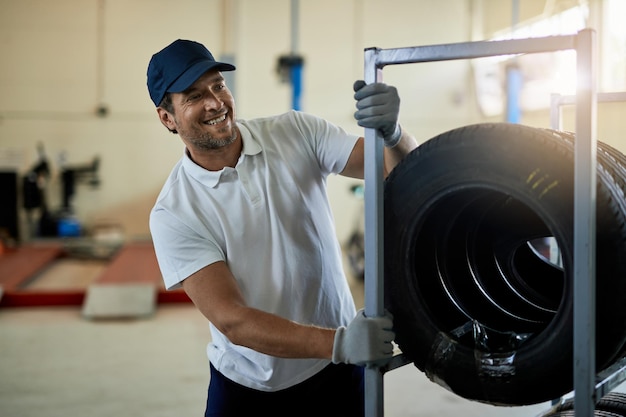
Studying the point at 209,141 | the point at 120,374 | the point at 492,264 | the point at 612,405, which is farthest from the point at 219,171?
the point at 120,374

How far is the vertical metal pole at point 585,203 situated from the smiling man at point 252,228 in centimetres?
54

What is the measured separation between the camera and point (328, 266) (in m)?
1.92

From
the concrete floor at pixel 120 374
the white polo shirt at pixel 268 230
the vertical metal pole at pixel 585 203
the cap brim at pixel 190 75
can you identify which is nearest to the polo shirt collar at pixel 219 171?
the white polo shirt at pixel 268 230

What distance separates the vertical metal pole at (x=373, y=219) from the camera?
1.38 m

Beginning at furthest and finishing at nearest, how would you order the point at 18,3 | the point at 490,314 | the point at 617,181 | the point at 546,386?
the point at 18,3, the point at 490,314, the point at 617,181, the point at 546,386

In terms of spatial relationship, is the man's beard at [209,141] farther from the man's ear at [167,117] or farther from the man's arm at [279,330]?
the man's arm at [279,330]

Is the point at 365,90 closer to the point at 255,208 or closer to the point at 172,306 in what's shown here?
the point at 255,208

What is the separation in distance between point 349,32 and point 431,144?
781cm

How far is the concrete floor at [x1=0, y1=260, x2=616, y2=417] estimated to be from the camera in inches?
134

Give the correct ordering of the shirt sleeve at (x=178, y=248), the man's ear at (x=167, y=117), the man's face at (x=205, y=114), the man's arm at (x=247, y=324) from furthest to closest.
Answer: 1. the man's ear at (x=167, y=117)
2. the man's face at (x=205, y=114)
3. the shirt sleeve at (x=178, y=248)
4. the man's arm at (x=247, y=324)

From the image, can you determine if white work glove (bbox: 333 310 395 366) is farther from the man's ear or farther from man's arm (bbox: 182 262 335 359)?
the man's ear

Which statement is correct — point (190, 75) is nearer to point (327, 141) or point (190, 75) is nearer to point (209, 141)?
point (209, 141)

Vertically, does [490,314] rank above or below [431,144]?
below

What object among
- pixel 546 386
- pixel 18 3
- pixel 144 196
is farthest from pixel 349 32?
pixel 546 386
